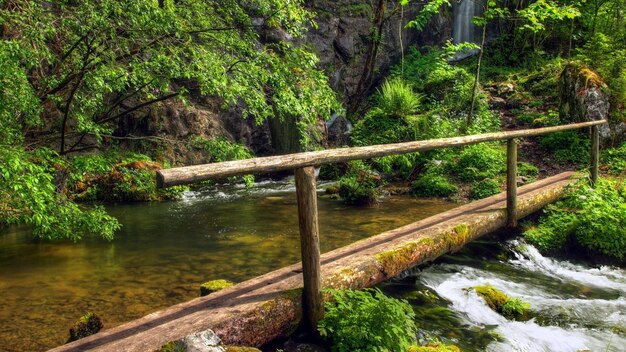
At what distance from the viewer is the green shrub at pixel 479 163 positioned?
11320 mm

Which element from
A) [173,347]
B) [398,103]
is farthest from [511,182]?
[398,103]

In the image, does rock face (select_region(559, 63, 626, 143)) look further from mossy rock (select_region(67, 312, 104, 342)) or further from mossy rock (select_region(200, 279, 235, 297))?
mossy rock (select_region(67, 312, 104, 342))

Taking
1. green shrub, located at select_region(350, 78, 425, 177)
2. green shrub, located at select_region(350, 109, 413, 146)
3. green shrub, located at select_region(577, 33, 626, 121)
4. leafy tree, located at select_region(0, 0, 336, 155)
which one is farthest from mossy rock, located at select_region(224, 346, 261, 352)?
green shrub, located at select_region(577, 33, 626, 121)

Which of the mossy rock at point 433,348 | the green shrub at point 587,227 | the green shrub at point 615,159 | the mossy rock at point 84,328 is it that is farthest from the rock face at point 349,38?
the mossy rock at point 433,348

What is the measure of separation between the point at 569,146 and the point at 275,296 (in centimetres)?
1133

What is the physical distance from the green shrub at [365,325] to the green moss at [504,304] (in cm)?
174

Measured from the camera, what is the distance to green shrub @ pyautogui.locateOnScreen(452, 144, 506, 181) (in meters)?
11.3

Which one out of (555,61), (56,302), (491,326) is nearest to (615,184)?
(491,326)

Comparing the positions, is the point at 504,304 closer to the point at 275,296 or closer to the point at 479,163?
the point at 275,296

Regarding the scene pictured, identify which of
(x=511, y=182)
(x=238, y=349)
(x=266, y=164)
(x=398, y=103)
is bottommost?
(x=238, y=349)

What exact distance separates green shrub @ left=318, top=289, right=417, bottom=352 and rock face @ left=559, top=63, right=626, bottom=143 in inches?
414

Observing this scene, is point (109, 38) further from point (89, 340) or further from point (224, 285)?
point (89, 340)

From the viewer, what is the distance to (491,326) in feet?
14.6

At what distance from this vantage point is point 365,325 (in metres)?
3.30
